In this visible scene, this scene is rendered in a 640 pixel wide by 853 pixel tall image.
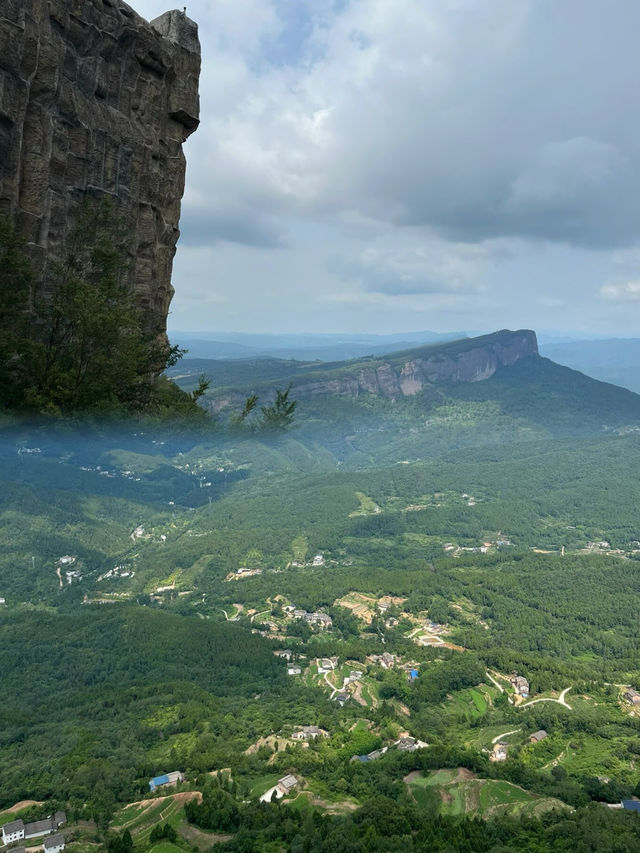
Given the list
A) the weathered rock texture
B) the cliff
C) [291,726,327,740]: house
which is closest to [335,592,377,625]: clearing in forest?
[291,726,327,740]: house

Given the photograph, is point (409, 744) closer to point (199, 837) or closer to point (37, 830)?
point (199, 837)

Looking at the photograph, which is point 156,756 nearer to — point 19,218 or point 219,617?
point 219,617

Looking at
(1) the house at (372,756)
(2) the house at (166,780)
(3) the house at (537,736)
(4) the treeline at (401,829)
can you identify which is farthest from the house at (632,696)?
(2) the house at (166,780)

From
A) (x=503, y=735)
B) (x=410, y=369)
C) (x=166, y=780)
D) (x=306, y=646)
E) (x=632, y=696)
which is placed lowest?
(x=306, y=646)

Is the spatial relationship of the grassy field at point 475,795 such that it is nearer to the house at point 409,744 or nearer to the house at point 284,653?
the house at point 409,744

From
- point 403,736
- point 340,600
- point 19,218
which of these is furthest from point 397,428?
point 19,218

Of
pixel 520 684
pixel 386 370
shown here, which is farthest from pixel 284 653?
pixel 386 370
